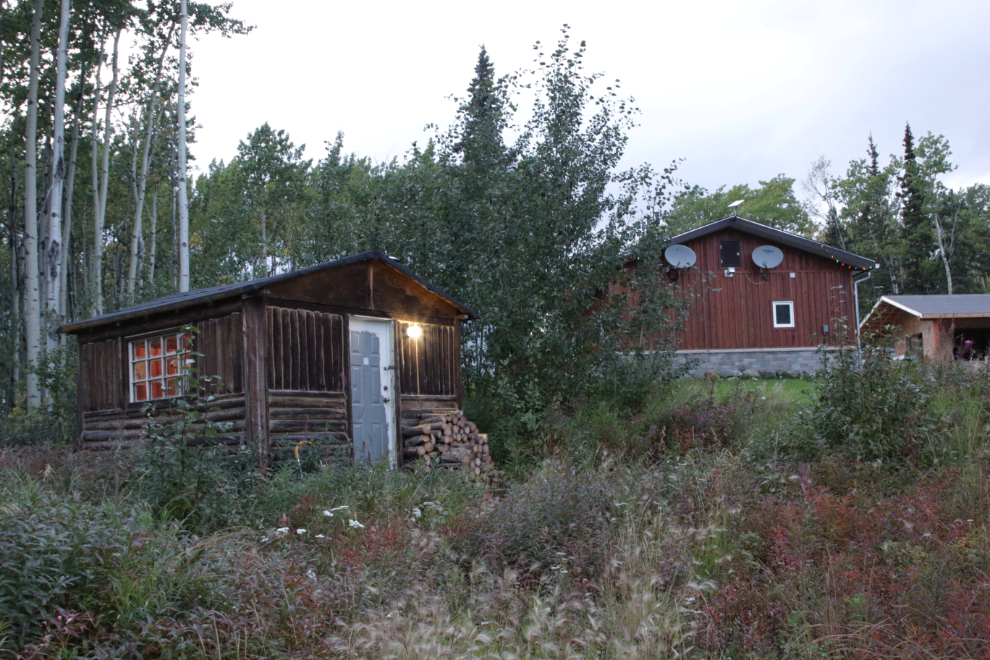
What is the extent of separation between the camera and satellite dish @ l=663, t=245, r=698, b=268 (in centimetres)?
2355

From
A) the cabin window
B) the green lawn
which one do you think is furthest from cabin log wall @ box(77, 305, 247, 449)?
the cabin window

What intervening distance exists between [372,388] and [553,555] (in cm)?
712

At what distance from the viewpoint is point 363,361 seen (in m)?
12.7

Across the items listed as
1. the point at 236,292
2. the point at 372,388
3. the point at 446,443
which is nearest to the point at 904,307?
the point at 446,443

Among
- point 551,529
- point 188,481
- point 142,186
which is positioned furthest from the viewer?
point 142,186

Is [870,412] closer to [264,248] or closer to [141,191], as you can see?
[141,191]

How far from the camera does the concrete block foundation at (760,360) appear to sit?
2397cm

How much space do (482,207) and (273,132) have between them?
24858 mm

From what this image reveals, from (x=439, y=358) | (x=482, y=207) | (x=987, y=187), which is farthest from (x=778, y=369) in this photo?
(x=987, y=187)

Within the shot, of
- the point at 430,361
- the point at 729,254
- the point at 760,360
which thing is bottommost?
the point at 760,360

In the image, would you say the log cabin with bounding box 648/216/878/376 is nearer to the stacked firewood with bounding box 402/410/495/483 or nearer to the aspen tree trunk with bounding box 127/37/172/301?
the stacked firewood with bounding box 402/410/495/483

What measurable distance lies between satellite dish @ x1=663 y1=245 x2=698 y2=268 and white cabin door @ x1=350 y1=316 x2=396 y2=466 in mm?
12492

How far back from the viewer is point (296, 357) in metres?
11.6

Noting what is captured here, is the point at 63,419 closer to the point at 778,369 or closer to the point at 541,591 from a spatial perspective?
the point at 541,591
